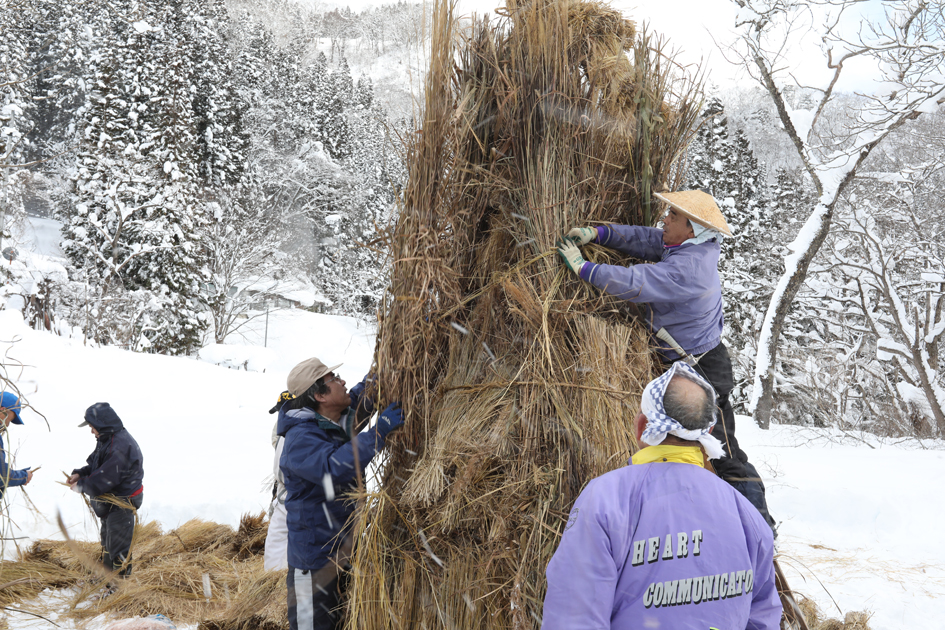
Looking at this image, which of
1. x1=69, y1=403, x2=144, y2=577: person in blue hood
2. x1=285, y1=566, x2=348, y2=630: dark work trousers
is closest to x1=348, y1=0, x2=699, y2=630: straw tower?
x1=285, y1=566, x2=348, y2=630: dark work trousers

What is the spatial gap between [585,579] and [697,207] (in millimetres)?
1529

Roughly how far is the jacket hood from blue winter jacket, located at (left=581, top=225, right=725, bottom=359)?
3.82 m

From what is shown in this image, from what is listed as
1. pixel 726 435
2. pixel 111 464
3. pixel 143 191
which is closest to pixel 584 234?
pixel 726 435

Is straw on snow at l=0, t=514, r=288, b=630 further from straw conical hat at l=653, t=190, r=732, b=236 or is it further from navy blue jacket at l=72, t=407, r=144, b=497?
straw conical hat at l=653, t=190, r=732, b=236

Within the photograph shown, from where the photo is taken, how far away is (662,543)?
Answer: 133 centimetres

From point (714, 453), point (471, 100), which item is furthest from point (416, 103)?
point (714, 453)

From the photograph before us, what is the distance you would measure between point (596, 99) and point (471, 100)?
1.63 ft

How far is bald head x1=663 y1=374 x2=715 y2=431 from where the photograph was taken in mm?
1380

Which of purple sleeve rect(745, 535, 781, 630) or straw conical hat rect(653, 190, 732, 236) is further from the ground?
straw conical hat rect(653, 190, 732, 236)

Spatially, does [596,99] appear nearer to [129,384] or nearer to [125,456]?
[125,456]

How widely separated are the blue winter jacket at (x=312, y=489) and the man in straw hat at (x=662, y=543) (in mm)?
1270

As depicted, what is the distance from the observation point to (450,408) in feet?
7.54

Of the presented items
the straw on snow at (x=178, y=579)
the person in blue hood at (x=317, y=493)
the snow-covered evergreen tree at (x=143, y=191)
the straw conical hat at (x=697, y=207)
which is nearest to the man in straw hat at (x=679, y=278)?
the straw conical hat at (x=697, y=207)

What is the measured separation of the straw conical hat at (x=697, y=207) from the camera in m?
2.28
